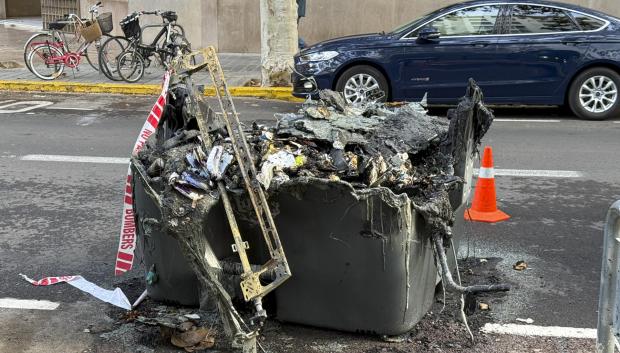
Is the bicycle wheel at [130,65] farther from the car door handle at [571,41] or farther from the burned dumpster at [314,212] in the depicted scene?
the burned dumpster at [314,212]

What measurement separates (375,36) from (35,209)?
635cm

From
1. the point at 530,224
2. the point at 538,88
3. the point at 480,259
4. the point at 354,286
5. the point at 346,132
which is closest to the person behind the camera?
the point at 354,286

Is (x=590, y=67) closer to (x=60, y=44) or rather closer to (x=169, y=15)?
(x=169, y=15)

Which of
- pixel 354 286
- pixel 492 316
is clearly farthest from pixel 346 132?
pixel 492 316

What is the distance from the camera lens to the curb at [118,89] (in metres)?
12.3

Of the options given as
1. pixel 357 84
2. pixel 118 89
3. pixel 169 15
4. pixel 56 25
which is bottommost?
pixel 118 89

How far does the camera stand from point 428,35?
1041 centimetres

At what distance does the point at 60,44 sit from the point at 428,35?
7145 millimetres

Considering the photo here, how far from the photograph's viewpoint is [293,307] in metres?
3.87

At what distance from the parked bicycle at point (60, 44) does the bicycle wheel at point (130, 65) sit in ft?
1.89

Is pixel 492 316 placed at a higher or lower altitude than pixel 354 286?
lower

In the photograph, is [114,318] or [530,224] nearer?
[114,318]

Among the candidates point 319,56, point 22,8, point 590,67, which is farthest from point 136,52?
point 22,8

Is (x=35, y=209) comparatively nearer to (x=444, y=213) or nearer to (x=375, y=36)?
(x=444, y=213)
